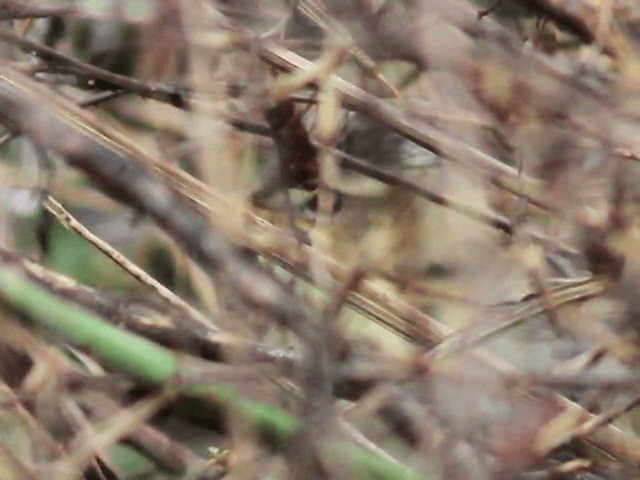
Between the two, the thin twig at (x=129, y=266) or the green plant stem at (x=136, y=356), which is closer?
the green plant stem at (x=136, y=356)

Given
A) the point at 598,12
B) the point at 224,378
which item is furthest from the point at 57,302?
the point at 598,12

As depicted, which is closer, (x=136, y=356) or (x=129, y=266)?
(x=136, y=356)

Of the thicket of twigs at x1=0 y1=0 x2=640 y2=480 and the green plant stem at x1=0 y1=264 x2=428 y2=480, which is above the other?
the thicket of twigs at x1=0 y1=0 x2=640 y2=480

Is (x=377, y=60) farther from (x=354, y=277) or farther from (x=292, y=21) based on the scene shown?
(x=354, y=277)

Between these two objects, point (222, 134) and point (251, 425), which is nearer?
point (251, 425)

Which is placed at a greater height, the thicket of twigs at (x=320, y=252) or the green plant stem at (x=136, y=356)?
the thicket of twigs at (x=320, y=252)

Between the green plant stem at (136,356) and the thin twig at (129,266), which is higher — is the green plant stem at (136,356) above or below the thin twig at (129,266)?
below

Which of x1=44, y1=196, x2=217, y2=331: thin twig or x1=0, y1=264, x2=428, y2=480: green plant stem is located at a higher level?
x1=44, y1=196, x2=217, y2=331: thin twig

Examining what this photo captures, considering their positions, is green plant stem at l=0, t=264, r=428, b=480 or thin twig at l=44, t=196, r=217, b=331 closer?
green plant stem at l=0, t=264, r=428, b=480
